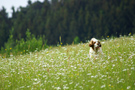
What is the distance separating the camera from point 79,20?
34.7 metres

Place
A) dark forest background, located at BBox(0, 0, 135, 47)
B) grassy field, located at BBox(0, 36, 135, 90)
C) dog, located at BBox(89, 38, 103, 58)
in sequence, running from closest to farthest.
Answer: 1. grassy field, located at BBox(0, 36, 135, 90)
2. dog, located at BBox(89, 38, 103, 58)
3. dark forest background, located at BBox(0, 0, 135, 47)

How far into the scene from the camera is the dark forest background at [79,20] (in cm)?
2939

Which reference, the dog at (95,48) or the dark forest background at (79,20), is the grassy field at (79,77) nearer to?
the dog at (95,48)

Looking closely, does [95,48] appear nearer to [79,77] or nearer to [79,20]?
[79,77]

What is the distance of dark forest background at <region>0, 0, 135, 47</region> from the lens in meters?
29.4

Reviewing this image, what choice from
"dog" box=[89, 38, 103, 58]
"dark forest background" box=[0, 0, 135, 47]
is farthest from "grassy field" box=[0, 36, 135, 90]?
"dark forest background" box=[0, 0, 135, 47]

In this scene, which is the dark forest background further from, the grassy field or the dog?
the grassy field

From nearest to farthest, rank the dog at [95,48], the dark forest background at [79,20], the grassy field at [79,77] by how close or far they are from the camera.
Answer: the grassy field at [79,77] < the dog at [95,48] < the dark forest background at [79,20]

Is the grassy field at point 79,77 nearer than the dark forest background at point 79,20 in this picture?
Yes

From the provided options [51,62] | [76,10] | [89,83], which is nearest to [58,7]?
[76,10]

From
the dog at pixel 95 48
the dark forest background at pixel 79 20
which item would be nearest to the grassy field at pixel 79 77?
the dog at pixel 95 48

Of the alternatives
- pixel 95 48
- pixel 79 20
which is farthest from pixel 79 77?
pixel 79 20

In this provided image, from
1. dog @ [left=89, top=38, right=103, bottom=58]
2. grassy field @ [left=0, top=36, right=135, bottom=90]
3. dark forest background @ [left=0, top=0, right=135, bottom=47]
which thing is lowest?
grassy field @ [left=0, top=36, right=135, bottom=90]

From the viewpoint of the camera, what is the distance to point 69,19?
119 ft
